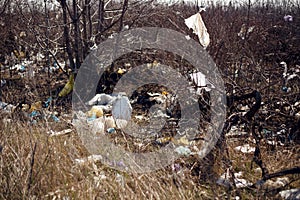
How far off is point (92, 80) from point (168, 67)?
3.52ft

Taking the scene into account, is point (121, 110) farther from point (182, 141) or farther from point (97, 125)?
point (182, 141)

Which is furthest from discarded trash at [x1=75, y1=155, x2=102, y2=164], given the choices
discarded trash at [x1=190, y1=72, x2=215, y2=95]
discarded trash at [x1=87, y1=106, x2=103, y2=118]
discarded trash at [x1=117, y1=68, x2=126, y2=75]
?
discarded trash at [x1=117, y1=68, x2=126, y2=75]

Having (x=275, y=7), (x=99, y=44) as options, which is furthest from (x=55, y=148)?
(x=275, y=7)

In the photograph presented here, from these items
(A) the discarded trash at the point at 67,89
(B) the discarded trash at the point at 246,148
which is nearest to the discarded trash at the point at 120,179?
(B) the discarded trash at the point at 246,148

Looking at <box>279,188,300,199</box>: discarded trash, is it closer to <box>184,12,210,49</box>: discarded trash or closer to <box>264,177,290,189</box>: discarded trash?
<box>264,177,290,189</box>: discarded trash

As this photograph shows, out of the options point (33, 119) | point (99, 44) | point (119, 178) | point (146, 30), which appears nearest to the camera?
point (119, 178)

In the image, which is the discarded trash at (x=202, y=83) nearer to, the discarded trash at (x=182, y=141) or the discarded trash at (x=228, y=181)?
the discarded trash at (x=182, y=141)

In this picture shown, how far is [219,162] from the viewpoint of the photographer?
2.48 metres

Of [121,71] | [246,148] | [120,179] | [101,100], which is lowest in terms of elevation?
[246,148]

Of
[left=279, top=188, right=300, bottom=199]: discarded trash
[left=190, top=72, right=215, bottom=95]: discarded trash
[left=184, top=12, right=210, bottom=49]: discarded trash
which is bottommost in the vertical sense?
[left=279, top=188, right=300, bottom=199]: discarded trash

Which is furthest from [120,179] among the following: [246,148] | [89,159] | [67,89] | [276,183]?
[67,89]

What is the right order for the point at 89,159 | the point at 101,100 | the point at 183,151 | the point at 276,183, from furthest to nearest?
1. the point at 101,100
2. the point at 183,151
3. the point at 89,159
4. the point at 276,183

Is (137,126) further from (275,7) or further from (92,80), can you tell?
(275,7)

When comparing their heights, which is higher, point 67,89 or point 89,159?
point 67,89
